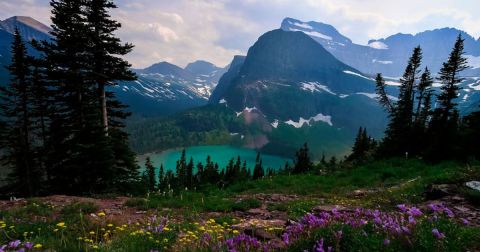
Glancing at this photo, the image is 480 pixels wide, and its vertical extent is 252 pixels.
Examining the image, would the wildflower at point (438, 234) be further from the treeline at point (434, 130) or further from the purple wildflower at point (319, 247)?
the treeline at point (434, 130)

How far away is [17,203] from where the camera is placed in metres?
12.3

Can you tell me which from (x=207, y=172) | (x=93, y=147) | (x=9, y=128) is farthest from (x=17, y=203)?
(x=207, y=172)

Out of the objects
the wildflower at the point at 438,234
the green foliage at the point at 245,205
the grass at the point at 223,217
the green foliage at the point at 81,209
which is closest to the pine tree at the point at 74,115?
the grass at the point at 223,217

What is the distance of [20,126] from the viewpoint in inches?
1248

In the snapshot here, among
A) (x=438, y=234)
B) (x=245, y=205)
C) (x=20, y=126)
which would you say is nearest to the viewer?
(x=438, y=234)

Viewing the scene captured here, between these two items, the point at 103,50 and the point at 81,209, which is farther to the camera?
the point at 103,50

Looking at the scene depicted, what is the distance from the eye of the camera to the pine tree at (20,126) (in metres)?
29.9

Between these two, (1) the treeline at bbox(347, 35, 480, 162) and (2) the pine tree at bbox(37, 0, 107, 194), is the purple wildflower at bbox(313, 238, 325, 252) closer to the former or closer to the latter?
(2) the pine tree at bbox(37, 0, 107, 194)

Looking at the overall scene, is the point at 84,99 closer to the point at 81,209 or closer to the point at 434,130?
the point at 81,209

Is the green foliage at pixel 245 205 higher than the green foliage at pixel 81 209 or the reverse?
higher

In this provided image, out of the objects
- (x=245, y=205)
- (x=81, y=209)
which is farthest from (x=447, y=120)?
(x=81, y=209)

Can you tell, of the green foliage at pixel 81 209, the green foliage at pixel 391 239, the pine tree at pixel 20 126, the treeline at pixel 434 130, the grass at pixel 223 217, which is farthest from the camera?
the pine tree at pixel 20 126

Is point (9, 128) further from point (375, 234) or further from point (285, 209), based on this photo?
point (375, 234)

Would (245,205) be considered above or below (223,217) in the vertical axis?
below
